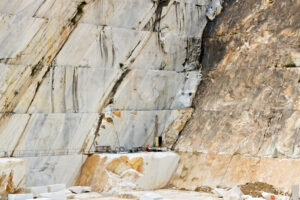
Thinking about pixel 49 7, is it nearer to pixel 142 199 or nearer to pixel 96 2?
pixel 96 2

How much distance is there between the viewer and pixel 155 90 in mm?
23703

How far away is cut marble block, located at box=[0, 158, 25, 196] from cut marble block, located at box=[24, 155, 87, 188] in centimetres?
77

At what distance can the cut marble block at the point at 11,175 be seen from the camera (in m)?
19.0

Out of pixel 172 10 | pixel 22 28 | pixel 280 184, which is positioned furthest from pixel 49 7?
pixel 280 184

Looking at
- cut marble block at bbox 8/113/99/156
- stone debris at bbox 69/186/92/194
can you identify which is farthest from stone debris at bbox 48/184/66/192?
cut marble block at bbox 8/113/99/156

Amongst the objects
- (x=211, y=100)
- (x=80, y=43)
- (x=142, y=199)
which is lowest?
(x=142, y=199)

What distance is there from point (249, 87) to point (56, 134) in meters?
6.59

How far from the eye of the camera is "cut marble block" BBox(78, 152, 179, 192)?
2103 centimetres

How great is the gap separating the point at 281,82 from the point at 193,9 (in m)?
5.02

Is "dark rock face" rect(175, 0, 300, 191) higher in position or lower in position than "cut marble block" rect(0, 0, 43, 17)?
lower

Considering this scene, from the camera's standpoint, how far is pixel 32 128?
2048cm

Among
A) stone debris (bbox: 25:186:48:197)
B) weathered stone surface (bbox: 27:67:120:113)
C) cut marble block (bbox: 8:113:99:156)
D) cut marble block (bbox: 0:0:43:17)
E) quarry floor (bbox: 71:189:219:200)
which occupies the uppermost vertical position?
cut marble block (bbox: 0:0:43:17)

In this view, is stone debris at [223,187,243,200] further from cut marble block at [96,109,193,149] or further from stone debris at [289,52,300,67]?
stone debris at [289,52,300,67]

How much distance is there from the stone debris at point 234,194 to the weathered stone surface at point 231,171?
129 centimetres
